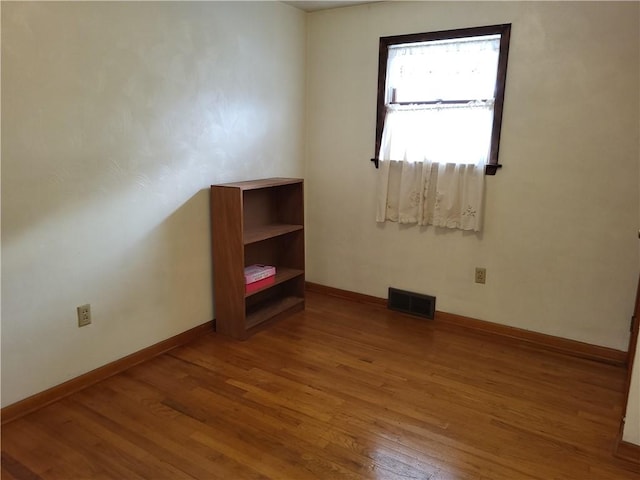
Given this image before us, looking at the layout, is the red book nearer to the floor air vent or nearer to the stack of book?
the stack of book

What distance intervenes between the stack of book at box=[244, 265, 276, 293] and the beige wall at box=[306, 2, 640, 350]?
0.85m

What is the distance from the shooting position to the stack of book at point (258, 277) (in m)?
3.06

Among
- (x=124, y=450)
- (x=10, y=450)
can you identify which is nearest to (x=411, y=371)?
(x=124, y=450)

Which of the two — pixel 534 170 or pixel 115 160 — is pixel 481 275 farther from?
pixel 115 160

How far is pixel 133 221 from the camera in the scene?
2.55 metres

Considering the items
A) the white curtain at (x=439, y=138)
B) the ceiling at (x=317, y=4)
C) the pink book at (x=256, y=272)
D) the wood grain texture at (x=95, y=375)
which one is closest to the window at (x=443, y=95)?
the white curtain at (x=439, y=138)

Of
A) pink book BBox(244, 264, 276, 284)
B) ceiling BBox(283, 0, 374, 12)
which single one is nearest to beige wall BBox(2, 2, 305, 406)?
ceiling BBox(283, 0, 374, 12)

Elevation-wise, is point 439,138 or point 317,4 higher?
point 317,4

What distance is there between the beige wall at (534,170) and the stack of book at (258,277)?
0.85m

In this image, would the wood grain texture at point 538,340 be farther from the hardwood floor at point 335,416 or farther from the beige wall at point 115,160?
the beige wall at point 115,160

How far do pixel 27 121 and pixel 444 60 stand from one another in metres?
2.46

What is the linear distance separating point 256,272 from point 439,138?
1.55 metres

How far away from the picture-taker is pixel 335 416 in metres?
2.21

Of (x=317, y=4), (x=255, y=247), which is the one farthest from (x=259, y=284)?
(x=317, y=4)
